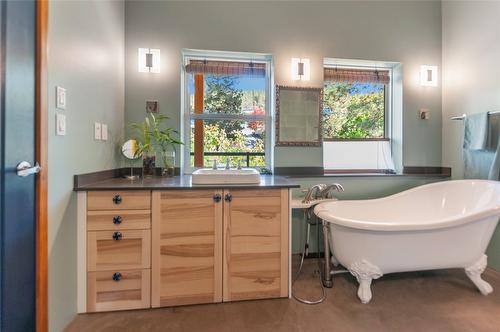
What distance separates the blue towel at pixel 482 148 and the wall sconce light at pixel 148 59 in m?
2.85

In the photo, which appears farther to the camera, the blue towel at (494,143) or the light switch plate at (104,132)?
the blue towel at (494,143)

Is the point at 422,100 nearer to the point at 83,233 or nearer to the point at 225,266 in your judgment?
the point at 225,266

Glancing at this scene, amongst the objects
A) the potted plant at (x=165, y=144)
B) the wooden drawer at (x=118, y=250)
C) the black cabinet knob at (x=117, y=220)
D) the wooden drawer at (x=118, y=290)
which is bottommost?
the wooden drawer at (x=118, y=290)

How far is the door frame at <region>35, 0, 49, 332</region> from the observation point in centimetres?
125

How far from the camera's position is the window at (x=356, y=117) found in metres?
2.79

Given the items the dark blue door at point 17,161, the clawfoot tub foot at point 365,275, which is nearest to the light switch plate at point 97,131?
the dark blue door at point 17,161

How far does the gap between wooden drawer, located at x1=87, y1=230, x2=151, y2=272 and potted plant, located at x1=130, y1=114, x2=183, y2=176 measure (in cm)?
72

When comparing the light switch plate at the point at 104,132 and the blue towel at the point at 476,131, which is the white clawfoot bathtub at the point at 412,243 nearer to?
the blue towel at the point at 476,131

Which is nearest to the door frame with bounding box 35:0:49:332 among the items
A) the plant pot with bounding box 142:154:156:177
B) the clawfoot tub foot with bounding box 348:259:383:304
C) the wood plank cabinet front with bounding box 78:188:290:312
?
the wood plank cabinet front with bounding box 78:188:290:312

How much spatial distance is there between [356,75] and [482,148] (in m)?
1.29

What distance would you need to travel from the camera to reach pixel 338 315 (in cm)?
169

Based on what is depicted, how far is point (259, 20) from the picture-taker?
2523 millimetres

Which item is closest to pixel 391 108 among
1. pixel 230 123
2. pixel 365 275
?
pixel 230 123

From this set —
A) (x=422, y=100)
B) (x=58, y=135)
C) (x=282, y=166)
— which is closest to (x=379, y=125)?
(x=422, y=100)
